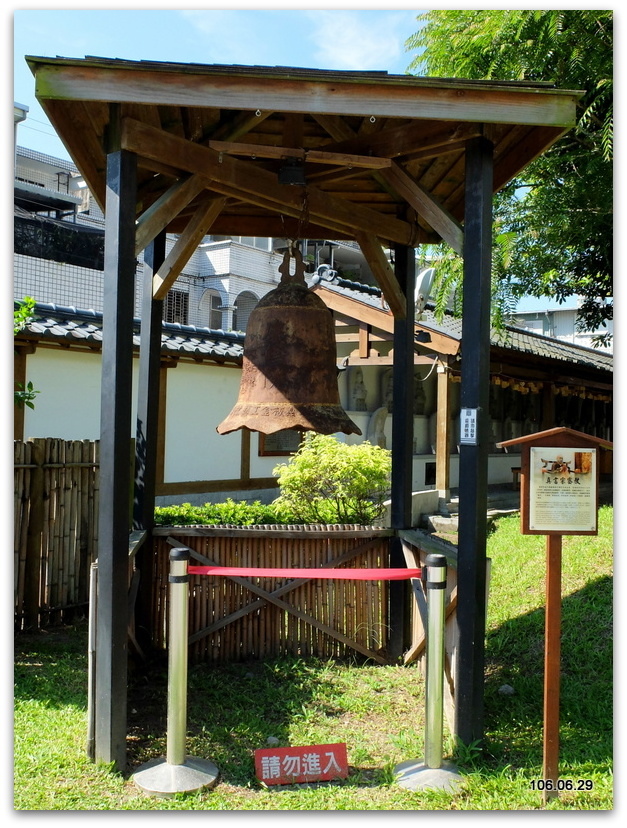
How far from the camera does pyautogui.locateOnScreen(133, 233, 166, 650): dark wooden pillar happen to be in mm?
5551

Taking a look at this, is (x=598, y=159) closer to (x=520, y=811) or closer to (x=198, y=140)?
(x=198, y=140)

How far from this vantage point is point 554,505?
3.75 metres

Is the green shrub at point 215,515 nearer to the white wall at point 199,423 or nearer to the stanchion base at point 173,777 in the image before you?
the stanchion base at point 173,777

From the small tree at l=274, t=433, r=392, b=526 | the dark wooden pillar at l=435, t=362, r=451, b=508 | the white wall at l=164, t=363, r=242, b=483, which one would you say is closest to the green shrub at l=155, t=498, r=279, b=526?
the small tree at l=274, t=433, r=392, b=526

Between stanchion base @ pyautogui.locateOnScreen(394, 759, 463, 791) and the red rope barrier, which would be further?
the red rope barrier

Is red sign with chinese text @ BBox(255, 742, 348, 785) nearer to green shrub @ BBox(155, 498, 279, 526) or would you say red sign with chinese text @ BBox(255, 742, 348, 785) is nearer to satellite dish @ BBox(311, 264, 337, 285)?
green shrub @ BBox(155, 498, 279, 526)

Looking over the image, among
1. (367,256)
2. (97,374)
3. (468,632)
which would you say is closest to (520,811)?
(468,632)

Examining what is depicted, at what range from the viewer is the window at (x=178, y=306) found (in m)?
22.4

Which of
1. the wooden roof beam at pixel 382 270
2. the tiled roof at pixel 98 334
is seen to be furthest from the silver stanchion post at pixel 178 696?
the tiled roof at pixel 98 334

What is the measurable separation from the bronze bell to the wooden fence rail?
9.68 ft

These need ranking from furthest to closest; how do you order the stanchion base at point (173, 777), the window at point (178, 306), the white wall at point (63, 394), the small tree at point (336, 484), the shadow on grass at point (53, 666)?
the window at point (178, 306) < the white wall at point (63, 394) < the small tree at point (336, 484) < the shadow on grass at point (53, 666) < the stanchion base at point (173, 777)

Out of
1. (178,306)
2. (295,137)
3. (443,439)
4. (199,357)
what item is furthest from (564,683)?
(178,306)

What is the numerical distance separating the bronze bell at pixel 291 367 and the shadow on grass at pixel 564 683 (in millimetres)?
2034

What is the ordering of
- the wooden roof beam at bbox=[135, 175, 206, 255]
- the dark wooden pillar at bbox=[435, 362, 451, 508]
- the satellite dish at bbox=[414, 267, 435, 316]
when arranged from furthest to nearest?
the dark wooden pillar at bbox=[435, 362, 451, 508] → the satellite dish at bbox=[414, 267, 435, 316] → the wooden roof beam at bbox=[135, 175, 206, 255]
